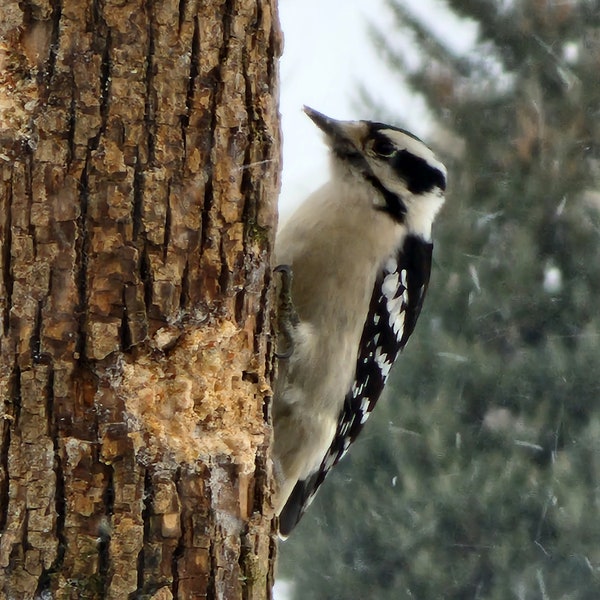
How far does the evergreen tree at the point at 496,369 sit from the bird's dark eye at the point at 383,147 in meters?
2.76

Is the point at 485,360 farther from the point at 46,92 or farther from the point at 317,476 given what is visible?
the point at 46,92

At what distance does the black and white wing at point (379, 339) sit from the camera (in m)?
2.77

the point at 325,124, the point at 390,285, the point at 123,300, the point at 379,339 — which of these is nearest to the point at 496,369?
the point at 379,339

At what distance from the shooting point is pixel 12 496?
1535 mm

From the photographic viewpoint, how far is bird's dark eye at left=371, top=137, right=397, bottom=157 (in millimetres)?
2789

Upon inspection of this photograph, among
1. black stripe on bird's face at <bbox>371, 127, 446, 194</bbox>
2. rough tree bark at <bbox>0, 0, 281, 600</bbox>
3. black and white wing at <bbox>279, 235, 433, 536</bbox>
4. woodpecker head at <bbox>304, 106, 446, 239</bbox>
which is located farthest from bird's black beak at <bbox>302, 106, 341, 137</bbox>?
rough tree bark at <bbox>0, 0, 281, 600</bbox>

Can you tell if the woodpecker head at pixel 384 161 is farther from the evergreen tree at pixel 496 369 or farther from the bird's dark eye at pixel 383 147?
the evergreen tree at pixel 496 369

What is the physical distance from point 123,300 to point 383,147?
139 centimetres

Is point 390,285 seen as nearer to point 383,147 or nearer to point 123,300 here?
point 383,147

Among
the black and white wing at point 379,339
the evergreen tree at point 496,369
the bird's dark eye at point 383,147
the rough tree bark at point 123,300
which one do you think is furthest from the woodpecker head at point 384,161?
the evergreen tree at point 496,369

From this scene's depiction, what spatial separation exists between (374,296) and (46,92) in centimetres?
132

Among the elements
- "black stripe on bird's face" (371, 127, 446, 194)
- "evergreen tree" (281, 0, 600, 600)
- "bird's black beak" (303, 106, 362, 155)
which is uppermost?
"bird's black beak" (303, 106, 362, 155)

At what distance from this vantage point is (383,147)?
110 inches

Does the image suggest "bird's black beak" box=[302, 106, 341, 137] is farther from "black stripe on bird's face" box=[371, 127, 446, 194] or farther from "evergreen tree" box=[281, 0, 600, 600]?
"evergreen tree" box=[281, 0, 600, 600]
